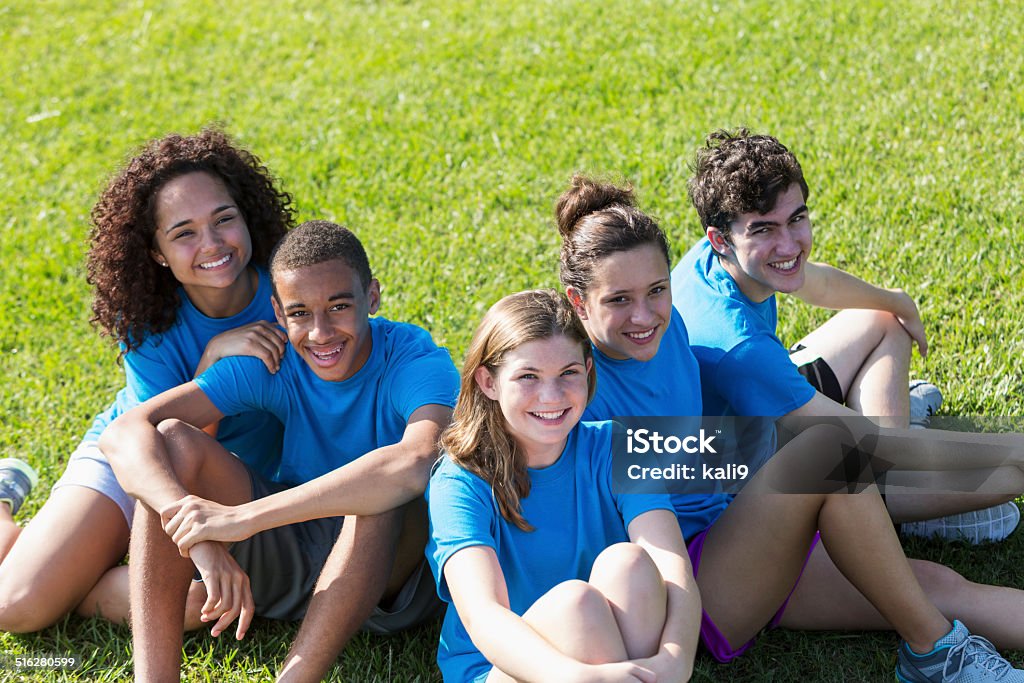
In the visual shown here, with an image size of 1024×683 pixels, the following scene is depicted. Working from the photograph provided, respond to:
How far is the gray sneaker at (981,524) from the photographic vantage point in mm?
3797

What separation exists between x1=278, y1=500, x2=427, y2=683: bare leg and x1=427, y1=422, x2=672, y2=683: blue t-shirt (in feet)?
0.89

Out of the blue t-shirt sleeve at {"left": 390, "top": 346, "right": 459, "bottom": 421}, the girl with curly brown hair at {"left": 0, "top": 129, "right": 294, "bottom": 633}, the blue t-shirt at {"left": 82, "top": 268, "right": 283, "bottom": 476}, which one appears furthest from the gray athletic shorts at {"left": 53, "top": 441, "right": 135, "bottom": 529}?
the blue t-shirt sleeve at {"left": 390, "top": 346, "right": 459, "bottom": 421}

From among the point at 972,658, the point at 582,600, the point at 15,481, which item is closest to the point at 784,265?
the point at 972,658

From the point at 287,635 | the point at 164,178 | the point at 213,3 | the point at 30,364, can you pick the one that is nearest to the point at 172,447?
the point at 287,635

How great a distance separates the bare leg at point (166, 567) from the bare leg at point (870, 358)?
2.30 meters

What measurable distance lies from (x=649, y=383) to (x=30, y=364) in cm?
368

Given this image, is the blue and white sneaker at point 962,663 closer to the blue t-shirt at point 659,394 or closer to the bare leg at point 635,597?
the blue t-shirt at point 659,394

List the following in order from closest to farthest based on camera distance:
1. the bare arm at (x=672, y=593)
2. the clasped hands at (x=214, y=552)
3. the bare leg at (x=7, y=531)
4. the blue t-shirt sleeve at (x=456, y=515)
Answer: the bare arm at (x=672, y=593) < the blue t-shirt sleeve at (x=456, y=515) < the clasped hands at (x=214, y=552) < the bare leg at (x=7, y=531)

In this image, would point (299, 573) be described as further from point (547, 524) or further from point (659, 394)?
point (659, 394)

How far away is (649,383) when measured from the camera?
3467 millimetres

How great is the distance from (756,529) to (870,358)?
4.60 ft

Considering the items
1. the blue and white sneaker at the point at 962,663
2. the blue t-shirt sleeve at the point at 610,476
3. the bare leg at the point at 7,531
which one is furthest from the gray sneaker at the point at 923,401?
the bare leg at the point at 7,531

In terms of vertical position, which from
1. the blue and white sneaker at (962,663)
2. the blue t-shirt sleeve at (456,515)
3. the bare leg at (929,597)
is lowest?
the blue and white sneaker at (962,663)

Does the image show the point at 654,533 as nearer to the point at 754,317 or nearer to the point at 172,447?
the point at 754,317
